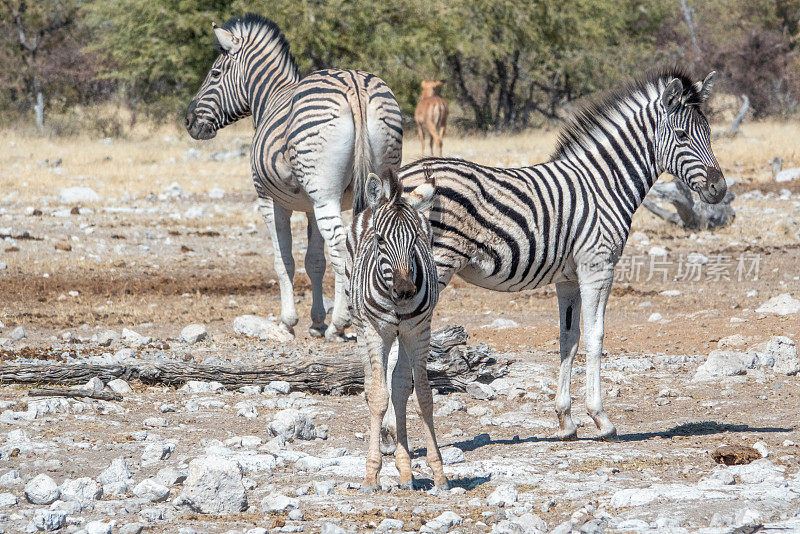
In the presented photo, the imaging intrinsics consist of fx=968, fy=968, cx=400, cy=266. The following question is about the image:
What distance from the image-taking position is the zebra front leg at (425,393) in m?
4.62

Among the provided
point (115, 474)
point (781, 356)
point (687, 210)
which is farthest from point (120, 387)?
point (687, 210)

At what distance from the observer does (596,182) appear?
598cm

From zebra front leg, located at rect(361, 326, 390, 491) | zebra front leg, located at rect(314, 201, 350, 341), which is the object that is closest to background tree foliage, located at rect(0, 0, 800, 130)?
zebra front leg, located at rect(314, 201, 350, 341)

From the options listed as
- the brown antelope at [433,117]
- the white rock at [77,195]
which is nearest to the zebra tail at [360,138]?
the white rock at [77,195]

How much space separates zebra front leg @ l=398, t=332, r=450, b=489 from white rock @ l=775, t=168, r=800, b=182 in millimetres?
15957

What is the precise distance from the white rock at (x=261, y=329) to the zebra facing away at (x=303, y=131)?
0.43 feet

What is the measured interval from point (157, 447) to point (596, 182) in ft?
9.93

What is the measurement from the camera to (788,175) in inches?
744

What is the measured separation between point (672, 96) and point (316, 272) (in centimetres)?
405

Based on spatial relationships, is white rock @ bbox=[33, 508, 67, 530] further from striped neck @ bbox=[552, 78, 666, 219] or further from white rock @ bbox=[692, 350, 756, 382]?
white rock @ bbox=[692, 350, 756, 382]

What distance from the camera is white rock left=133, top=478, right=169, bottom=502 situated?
4430 mm

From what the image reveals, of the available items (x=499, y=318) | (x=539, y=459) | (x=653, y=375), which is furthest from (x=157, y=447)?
(x=499, y=318)

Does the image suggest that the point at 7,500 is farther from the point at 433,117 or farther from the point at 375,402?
the point at 433,117

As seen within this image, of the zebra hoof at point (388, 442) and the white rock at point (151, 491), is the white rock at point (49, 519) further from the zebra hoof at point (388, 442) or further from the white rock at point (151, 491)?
the zebra hoof at point (388, 442)
